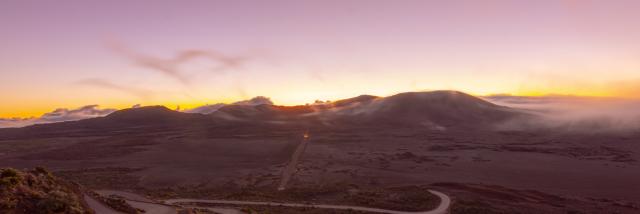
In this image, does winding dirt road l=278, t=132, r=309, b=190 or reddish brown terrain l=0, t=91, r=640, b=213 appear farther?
winding dirt road l=278, t=132, r=309, b=190

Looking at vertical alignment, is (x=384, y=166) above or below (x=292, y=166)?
below

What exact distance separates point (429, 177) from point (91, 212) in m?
59.8

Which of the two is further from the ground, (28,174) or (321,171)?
(28,174)

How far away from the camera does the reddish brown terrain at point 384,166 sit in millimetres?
56438

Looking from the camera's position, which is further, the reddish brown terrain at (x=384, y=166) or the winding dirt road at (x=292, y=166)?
the winding dirt road at (x=292, y=166)

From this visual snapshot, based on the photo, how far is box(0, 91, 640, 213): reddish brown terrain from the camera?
56.4 m

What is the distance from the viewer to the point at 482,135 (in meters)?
145

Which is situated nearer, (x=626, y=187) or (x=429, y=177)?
(x=626, y=187)

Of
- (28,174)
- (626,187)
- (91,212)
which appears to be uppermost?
(28,174)

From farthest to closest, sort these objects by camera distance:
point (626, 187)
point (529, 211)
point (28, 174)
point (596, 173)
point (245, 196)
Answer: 1. point (596, 173)
2. point (626, 187)
3. point (245, 196)
4. point (529, 211)
5. point (28, 174)

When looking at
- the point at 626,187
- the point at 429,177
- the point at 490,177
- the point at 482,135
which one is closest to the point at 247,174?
the point at 429,177

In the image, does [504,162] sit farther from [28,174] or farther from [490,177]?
[28,174]

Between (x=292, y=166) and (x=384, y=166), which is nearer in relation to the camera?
(x=292, y=166)

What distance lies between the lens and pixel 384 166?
3428 inches
